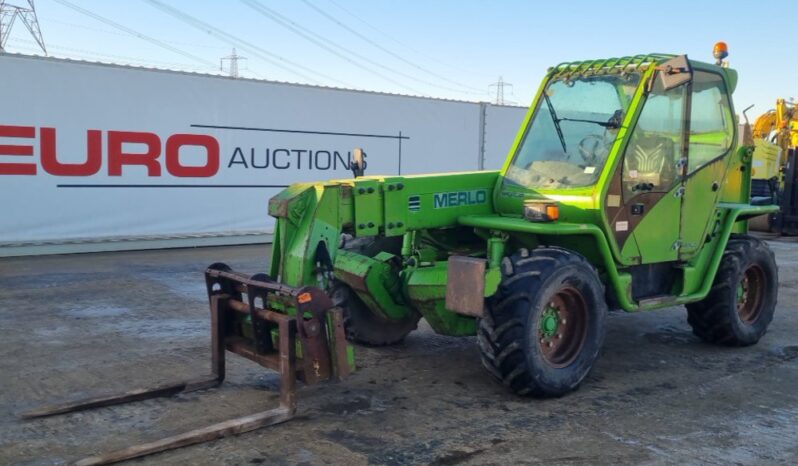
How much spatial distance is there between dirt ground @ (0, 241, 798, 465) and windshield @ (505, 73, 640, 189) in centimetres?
153

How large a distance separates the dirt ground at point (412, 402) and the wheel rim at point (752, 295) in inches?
13.0

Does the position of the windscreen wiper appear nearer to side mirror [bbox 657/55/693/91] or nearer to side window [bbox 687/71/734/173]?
side mirror [bbox 657/55/693/91]

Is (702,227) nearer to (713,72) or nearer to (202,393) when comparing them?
(713,72)

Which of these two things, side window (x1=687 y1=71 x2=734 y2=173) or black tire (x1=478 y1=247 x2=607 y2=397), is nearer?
black tire (x1=478 y1=247 x2=607 y2=397)

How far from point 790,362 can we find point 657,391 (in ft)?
5.56

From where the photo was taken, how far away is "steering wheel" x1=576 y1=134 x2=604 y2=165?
5805 mm

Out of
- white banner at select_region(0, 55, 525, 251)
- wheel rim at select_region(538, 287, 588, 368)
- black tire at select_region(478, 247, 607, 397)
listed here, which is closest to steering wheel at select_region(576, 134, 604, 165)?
black tire at select_region(478, 247, 607, 397)

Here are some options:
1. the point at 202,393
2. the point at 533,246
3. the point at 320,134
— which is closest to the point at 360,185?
the point at 533,246

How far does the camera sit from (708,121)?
21.3 feet

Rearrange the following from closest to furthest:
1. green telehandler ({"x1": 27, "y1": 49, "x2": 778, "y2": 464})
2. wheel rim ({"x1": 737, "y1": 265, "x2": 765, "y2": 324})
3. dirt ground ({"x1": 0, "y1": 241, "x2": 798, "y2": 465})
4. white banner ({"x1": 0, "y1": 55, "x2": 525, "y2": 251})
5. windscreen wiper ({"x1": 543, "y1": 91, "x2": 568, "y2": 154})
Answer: dirt ground ({"x1": 0, "y1": 241, "x2": 798, "y2": 465}) < green telehandler ({"x1": 27, "y1": 49, "x2": 778, "y2": 464}) < windscreen wiper ({"x1": 543, "y1": 91, "x2": 568, "y2": 154}) < wheel rim ({"x1": 737, "y1": 265, "x2": 765, "y2": 324}) < white banner ({"x1": 0, "y1": 55, "x2": 525, "y2": 251})

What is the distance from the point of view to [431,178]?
223 inches

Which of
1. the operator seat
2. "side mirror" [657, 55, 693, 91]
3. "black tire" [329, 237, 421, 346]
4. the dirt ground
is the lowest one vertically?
the dirt ground

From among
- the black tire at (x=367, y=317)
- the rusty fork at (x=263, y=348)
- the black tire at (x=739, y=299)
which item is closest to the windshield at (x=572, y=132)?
the black tire at (x=367, y=317)

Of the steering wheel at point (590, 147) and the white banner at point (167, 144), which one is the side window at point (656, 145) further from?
the white banner at point (167, 144)
